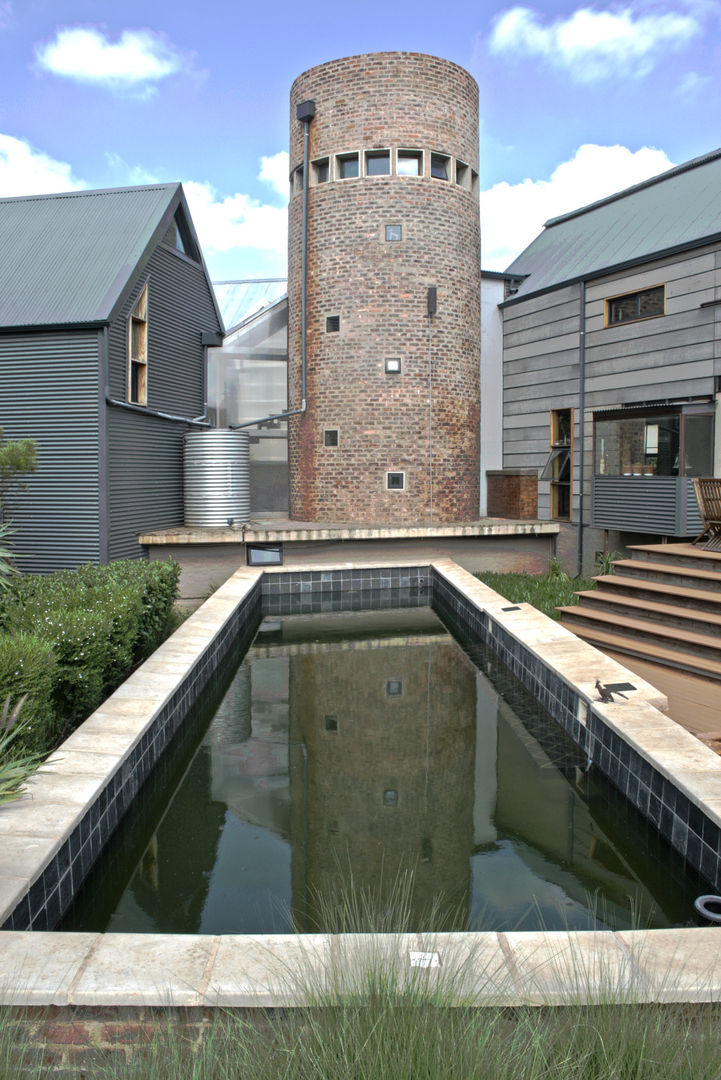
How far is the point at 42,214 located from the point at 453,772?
12.4 m

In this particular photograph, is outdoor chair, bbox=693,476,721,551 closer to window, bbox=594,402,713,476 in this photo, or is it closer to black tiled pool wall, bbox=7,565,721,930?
window, bbox=594,402,713,476

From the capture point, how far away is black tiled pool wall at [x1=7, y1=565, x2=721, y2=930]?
362cm

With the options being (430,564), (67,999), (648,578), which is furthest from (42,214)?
(67,999)

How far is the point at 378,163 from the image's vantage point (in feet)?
49.1

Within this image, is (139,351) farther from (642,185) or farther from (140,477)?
(642,185)

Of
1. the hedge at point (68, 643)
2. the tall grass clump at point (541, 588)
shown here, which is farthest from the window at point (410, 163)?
the hedge at point (68, 643)

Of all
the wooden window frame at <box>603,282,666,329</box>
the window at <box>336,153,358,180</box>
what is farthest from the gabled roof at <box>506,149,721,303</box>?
the window at <box>336,153,358,180</box>

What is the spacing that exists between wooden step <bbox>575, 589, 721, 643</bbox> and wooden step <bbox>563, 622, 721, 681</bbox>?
0.33m

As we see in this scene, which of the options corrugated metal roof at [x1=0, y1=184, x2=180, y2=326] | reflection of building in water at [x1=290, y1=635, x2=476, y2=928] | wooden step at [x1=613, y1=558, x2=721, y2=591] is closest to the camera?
reflection of building in water at [x1=290, y1=635, x2=476, y2=928]

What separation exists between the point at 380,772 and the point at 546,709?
5.76 feet

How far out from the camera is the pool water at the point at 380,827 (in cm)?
380

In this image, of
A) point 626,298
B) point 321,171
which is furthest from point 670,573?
point 321,171

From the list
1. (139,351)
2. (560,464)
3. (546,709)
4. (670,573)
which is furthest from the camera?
(560,464)

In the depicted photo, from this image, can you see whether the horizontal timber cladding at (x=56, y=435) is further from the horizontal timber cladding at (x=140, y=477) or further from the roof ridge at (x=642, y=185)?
the roof ridge at (x=642, y=185)
